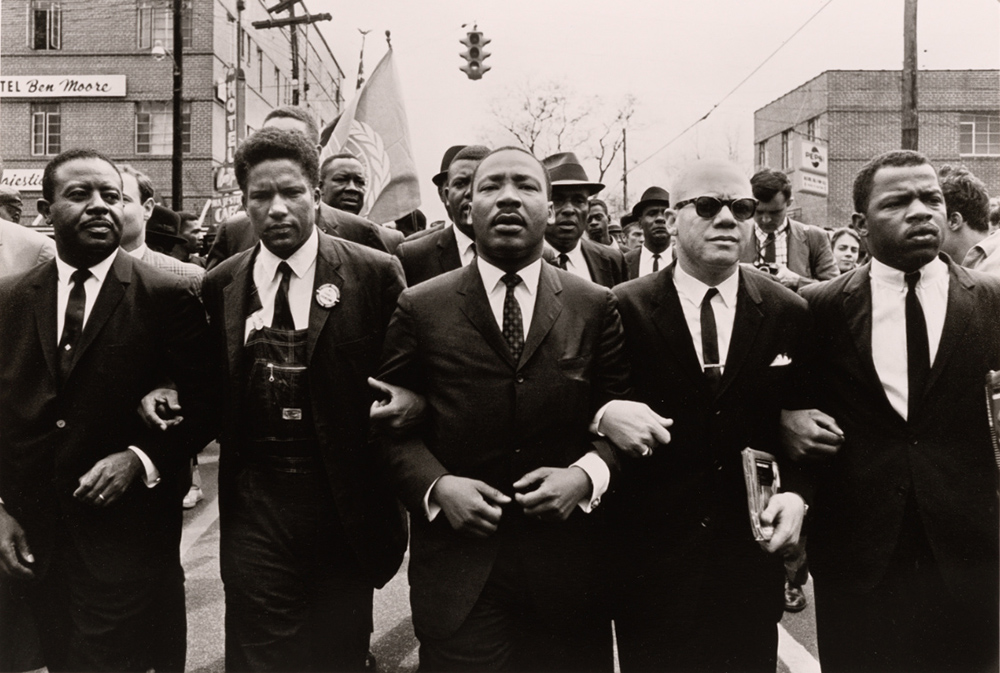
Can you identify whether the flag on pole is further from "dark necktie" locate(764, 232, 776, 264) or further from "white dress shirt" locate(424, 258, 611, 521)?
"white dress shirt" locate(424, 258, 611, 521)

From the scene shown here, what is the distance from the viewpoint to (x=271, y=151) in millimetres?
3277

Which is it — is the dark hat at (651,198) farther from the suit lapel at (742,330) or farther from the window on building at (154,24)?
the window on building at (154,24)

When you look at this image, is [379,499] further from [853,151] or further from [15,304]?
[853,151]

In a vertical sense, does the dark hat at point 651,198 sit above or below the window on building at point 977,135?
below

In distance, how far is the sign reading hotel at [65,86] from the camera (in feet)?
87.8

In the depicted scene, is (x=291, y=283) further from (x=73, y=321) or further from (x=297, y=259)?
(x=73, y=321)

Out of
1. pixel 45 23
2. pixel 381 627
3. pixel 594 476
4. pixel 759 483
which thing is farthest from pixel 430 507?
pixel 45 23

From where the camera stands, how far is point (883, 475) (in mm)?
2979

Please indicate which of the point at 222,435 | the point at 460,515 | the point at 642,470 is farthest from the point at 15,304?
the point at 642,470

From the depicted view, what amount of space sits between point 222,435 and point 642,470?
61.8 inches

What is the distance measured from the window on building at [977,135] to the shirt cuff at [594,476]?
23.7 meters

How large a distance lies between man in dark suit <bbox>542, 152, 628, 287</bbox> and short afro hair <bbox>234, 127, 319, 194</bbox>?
2346 millimetres

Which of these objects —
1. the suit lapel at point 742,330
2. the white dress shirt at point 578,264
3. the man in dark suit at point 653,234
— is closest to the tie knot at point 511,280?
the suit lapel at point 742,330

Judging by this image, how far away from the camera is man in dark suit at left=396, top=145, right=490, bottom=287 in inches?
186
